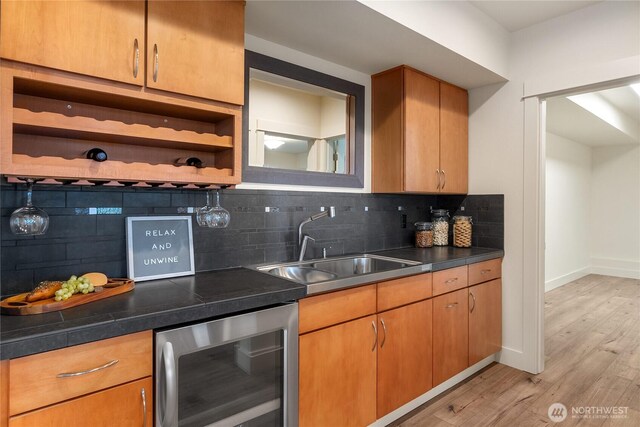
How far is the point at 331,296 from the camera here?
1707 mm

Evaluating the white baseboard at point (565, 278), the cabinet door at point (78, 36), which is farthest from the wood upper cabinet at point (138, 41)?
the white baseboard at point (565, 278)

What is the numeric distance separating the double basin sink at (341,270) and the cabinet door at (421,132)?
572 mm

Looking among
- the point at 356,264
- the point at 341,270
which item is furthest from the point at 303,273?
the point at 356,264

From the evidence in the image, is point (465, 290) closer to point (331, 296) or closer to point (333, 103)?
point (331, 296)

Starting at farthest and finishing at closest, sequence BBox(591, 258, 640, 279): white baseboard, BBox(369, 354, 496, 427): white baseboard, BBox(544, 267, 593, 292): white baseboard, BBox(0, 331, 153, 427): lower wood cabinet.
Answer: BBox(591, 258, 640, 279): white baseboard, BBox(544, 267, 593, 292): white baseboard, BBox(369, 354, 496, 427): white baseboard, BBox(0, 331, 153, 427): lower wood cabinet

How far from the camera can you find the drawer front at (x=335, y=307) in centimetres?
162

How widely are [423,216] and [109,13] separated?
8.49 ft

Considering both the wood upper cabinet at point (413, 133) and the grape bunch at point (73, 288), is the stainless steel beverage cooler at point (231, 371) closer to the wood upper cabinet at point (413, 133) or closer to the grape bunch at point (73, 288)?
the grape bunch at point (73, 288)

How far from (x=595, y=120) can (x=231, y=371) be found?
5123 mm

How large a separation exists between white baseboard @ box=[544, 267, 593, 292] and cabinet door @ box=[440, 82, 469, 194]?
10.8 ft

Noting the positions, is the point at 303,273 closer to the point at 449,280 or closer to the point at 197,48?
the point at 449,280

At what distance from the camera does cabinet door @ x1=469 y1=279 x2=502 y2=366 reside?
2551 millimetres

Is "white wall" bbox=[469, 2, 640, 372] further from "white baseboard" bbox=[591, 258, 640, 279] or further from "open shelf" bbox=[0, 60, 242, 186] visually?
"white baseboard" bbox=[591, 258, 640, 279]

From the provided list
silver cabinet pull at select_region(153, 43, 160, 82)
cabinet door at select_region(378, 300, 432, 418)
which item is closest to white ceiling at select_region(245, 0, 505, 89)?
silver cabinet pull at select_region(153, 43, 160, 82)
